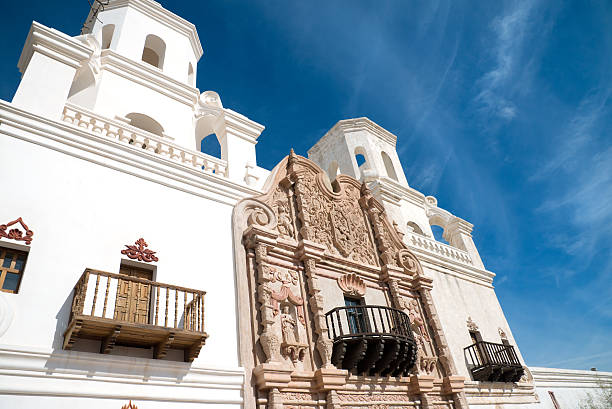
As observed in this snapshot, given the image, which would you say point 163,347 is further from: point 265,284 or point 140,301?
point 265,284

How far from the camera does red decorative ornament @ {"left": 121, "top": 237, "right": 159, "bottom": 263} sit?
7434mm

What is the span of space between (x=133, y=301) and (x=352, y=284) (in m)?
5.97

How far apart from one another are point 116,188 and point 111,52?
224 inches

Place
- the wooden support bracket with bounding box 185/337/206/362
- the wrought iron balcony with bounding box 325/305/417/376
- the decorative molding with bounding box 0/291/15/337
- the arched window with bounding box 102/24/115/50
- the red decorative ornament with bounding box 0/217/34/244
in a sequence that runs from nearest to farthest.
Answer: the decorative molding with bounding box 0/291/15/337, the red decorative ornament with bounding box 0/217/34/244, the wooden support bracket with bounding box 185/337/206/362, the wrought iron balcony with bounding box 325/305/417/376, the arched window with bounding box 102/24/115/50

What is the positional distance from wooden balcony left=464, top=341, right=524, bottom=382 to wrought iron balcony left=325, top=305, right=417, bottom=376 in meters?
3.71

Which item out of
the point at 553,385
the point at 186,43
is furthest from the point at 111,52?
the point at 553,385

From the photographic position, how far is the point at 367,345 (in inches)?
367

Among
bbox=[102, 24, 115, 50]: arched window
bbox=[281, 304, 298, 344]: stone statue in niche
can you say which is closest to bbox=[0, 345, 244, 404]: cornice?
bbox=[281, 304, 298, 344]: stone statue in niche

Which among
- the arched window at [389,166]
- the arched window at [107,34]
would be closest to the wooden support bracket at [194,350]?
the arched window at [107,34]

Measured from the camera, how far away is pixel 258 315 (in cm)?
848

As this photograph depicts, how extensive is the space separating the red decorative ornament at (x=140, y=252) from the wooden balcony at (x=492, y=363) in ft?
33.7

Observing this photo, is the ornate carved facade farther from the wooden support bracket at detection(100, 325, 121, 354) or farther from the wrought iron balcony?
the wooden support bracket at detection(100, 325, 121, 354)

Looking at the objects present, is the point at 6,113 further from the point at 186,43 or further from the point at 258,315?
the point at 186,43

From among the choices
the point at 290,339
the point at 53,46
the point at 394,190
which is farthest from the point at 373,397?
the point at 53,46
